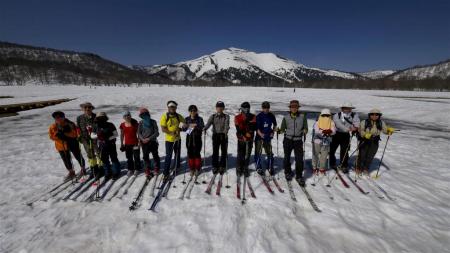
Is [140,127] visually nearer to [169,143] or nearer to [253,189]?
[169,143]

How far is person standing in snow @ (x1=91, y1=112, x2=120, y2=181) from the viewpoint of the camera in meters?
7.46

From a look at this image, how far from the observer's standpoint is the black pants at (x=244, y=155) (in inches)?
322

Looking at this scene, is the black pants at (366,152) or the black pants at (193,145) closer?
the black pants at (193,145)

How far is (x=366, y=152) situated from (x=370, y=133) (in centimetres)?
85

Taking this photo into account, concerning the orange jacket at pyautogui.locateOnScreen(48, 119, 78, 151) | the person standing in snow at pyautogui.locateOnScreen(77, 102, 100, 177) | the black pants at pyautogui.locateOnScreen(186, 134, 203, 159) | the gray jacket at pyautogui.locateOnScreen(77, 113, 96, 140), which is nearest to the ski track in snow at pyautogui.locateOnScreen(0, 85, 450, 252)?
the black pants at pyautogui.locateOnScreen(186, 134, 203, 159)

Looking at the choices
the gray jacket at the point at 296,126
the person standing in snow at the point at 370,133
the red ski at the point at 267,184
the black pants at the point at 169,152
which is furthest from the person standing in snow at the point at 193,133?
the person standing in snow at the point at 370,133

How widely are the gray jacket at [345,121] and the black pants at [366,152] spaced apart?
2.64 feet

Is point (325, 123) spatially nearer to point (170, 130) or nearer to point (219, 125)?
point (219, 125)

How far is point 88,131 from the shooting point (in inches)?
302

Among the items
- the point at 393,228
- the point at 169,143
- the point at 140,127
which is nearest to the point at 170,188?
the point at 169,143

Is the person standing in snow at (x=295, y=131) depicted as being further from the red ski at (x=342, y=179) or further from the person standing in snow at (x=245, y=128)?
the red ski at (x=342, y=179)

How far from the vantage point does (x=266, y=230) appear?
5.41 m

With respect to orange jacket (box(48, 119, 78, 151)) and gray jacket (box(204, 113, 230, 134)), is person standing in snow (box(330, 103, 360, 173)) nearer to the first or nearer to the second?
gray jacket (box(204, 113, 230, 134))

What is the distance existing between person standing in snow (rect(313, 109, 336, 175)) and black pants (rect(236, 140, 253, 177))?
2.29m
